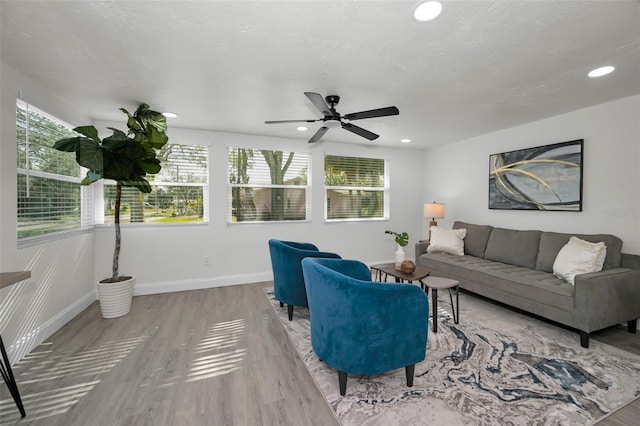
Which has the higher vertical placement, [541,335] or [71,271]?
[71,271]

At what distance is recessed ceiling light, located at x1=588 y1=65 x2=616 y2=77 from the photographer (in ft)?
7.77

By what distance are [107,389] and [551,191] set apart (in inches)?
201

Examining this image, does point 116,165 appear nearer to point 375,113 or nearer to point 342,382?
point 375,113

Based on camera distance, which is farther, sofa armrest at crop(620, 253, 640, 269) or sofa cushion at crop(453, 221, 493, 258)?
sofa cushion at crop(453, 221, 493, 258)

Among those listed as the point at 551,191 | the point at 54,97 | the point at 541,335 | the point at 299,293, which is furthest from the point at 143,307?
the point at 551,191

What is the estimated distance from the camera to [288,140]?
473 cm

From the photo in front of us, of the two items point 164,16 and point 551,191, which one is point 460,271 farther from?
point 164,16

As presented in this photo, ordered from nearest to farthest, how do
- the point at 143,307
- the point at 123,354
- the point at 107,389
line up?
the point at 107,389 < the point at 123,354 < the point at 143,307

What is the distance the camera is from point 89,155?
273cm

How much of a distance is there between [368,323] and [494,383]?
1143mm

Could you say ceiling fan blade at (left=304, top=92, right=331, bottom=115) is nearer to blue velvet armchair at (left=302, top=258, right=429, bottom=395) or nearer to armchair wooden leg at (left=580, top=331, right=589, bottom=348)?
blue velvet armchair at (left=302, top=258, right=429, bottom=395)

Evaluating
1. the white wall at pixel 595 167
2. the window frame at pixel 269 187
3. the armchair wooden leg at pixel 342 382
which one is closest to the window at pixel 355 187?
the window frame at pixel 269 187

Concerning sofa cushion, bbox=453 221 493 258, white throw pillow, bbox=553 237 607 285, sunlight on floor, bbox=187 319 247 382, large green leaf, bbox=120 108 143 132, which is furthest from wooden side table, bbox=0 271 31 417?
sofa cushion, bbox=453 221 493 258

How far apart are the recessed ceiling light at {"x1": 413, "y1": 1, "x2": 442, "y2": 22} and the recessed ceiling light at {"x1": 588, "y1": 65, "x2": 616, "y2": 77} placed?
1851 millimetres
